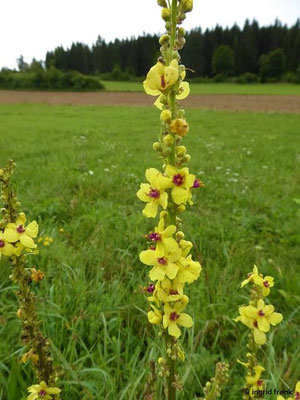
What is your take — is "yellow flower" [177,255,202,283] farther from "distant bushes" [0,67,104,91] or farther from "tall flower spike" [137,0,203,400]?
"distant bushes" [0,67,104,91]

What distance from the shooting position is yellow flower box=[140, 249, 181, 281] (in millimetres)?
985

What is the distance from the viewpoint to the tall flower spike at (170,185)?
0.96 meters

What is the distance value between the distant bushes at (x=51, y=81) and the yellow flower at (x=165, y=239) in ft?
160

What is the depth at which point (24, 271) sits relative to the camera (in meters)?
1.27

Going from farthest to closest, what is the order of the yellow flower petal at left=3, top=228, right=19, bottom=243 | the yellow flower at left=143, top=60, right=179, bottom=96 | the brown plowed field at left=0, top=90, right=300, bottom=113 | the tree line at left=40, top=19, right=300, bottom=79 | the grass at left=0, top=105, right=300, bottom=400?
the tree line at left=40, top=19, right=300, bottom=79
the brown plowed field at left=0, top=90, right=300, bottom=113
the grass at left=0, top=105, right=300, bottom=400
the yellow flower petal at left=3, top=228, right=19, bottom=243
the yellow flower at left=143, top=60, right=179, bottom=96

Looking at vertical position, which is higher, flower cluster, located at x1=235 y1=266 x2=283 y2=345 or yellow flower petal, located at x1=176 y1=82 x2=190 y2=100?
yellow flower petal, located at x1=176 y1=82 x2=190 y2=100

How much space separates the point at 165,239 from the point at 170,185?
0.16m

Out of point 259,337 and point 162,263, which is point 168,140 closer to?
point 162,263

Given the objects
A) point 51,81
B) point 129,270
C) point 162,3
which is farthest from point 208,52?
point 162,3

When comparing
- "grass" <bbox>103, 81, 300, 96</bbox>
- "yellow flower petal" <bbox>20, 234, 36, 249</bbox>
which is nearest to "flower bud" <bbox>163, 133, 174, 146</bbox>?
"yellow flower petal" <bbox>20, 234, 36, 249</bbox>

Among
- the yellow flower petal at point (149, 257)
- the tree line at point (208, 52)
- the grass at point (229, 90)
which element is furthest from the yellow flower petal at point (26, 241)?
the tree line at point (208, 52)

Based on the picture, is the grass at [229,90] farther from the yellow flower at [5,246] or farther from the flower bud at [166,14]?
the yellow flower at [5,246]

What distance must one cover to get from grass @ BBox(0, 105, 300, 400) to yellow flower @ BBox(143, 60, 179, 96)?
5.75ft

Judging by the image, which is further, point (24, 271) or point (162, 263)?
point (24, 271)
